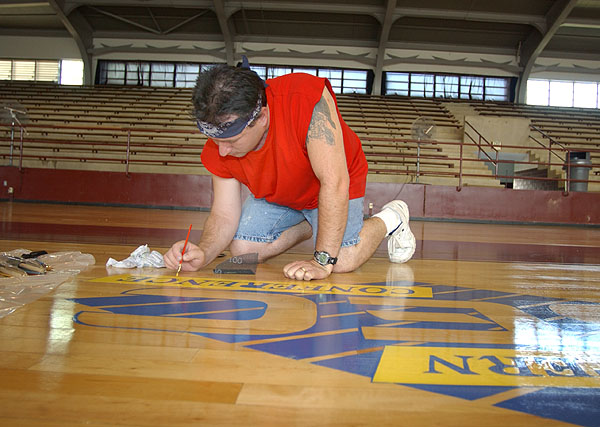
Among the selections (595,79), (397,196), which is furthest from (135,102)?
(595,79)

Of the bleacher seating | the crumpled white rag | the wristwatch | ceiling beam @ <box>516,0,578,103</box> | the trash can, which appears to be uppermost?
ceiling beam @ <box>516,0,578,103</box>

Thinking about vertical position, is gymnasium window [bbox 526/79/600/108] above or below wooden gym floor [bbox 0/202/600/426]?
above

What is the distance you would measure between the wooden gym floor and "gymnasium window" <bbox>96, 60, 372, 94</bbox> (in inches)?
504

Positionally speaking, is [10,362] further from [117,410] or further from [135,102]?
[135,102]

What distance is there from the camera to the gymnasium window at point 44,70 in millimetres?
13938

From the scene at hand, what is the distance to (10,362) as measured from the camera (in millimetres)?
702

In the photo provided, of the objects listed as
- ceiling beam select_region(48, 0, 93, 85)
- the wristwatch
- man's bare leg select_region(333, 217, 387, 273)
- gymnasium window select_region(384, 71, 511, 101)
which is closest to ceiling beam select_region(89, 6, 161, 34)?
ceiling beam select_region(48, 0, 93, 85)

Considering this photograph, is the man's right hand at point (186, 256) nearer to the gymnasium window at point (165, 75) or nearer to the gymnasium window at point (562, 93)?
the gymnasium window at point (165, 75)

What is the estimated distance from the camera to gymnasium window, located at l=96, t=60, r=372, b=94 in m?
13.6

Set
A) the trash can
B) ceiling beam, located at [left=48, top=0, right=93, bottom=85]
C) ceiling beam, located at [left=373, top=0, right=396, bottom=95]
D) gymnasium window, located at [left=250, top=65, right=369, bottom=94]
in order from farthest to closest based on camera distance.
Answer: gymnasium window, located at [left=250, top=65, right=369, bottom=94]
ceiling beam, located at [left=48, top=0, right=93, bottom=85]
ceiling beam, located at [left=373, top=0, right=396, bottom=95]
the trash can

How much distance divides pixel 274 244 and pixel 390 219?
0.53 metres

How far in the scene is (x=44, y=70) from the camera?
14.0 meters

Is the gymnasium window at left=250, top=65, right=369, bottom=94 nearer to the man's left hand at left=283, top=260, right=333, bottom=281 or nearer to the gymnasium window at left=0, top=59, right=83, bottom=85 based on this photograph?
the gymnasium window at left=0, top=59, right=83, bottom=85

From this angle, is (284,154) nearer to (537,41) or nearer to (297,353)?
(297,353)
